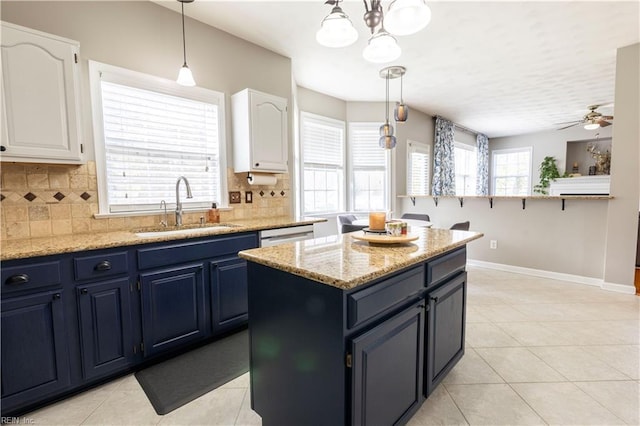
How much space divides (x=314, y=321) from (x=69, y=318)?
1.53 metres

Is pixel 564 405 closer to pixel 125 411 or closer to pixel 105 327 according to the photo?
pixel 125 411

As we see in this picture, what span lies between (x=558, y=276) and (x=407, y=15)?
427 cm

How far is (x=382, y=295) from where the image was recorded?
48.8 inches

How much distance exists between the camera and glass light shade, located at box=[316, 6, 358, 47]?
1.57 meters

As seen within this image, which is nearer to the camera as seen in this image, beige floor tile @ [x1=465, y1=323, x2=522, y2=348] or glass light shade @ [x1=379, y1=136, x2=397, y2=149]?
beige floor tile @ [x1=465, y1=323, x2=522, y2=348]

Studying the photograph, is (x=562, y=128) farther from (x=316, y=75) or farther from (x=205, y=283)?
(x=205, y=283)

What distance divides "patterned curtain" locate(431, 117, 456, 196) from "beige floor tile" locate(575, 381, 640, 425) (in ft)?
15.3

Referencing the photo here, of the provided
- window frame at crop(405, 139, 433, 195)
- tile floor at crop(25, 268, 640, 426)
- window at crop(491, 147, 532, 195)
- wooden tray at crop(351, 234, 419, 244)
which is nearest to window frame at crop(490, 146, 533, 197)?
window at crop(491, 147, 532, 195)

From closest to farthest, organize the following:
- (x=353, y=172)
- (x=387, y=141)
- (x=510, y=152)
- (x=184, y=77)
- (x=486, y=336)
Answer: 1. (x=184, y=77)
2. (x=486, y=336)
3. (x=387, y=141)
4. (x=353, y=172)
5. (x=510, y=152)

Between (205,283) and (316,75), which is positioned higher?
(316,75)

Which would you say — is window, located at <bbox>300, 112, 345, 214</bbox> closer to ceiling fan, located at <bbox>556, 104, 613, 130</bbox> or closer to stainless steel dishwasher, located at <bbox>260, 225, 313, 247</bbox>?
stainless steel dishwasher, located at <bbox>260, 225, 313, 247</bbox>

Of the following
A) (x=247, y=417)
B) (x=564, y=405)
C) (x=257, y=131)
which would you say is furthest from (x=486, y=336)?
(x=257, y=131)

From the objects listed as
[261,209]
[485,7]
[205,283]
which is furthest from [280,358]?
[485,7]

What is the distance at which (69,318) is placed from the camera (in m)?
1.72
